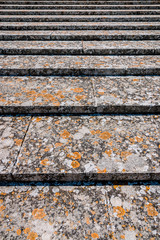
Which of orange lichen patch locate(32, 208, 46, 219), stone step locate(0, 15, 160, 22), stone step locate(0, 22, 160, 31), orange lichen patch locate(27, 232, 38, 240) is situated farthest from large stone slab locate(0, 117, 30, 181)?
stone step locate(0, 15, 160, 22)

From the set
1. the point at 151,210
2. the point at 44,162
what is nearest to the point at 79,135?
the point at 44,162

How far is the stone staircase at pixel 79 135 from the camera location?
4.02ft

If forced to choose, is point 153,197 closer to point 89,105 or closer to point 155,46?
point 89,105

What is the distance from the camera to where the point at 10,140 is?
5.43 feet

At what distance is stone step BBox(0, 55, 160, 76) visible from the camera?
2.51 m

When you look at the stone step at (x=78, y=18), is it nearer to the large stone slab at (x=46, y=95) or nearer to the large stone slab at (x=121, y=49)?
the large stone slab at (x=121, y=49)

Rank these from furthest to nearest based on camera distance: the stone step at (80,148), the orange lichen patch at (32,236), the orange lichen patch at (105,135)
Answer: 1. the orange lichen patch at (105,135)
2. the stone step at (80,148)
3. the orange lichen patch at (32,236)

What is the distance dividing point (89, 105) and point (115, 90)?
504mm

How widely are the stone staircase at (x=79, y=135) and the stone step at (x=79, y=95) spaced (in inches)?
0.5

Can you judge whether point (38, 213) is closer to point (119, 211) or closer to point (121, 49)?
point (119, 211)

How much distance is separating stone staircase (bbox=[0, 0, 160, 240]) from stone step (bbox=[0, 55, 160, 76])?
0.02 m

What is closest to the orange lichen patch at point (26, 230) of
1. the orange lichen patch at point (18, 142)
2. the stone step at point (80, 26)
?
the orange lichen patch at point (18, 142)

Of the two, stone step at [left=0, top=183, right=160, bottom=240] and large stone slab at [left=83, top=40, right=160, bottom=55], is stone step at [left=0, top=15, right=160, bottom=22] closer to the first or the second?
large stone slab at [left=83, top=40, right=160, bottom=55]

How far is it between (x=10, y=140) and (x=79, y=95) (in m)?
0.99
